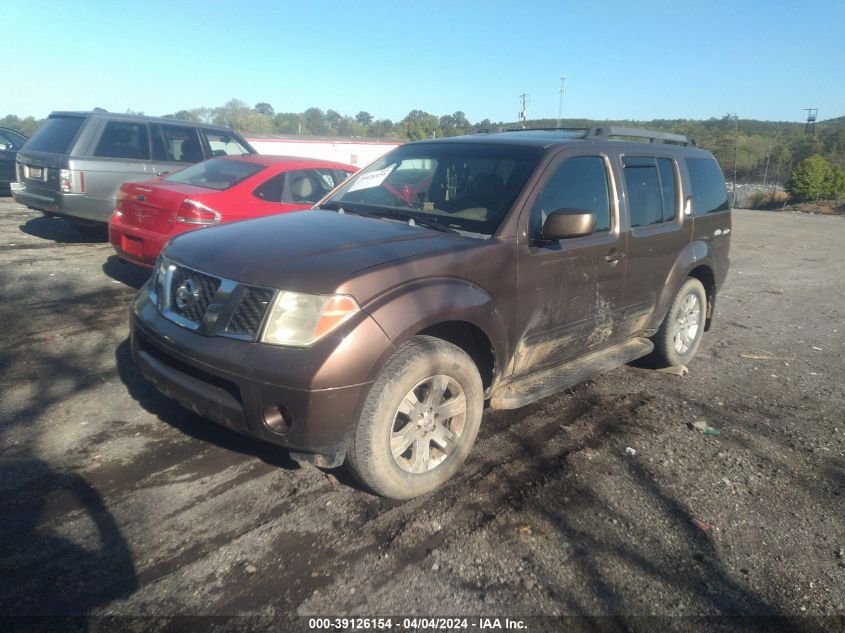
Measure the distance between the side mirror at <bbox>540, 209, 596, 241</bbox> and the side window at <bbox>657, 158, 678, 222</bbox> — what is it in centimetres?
166

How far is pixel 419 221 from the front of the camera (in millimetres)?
3756

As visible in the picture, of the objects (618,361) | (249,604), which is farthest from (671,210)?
(249,604)

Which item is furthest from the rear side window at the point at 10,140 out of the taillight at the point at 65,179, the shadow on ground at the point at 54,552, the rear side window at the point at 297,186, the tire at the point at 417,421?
the tire at the point at 417,421

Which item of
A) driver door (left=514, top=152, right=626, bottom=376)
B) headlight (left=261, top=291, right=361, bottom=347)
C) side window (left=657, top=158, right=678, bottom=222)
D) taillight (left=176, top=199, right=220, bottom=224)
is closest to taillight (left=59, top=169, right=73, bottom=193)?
taillight (left=176, top=199, right=220, bottom=224)

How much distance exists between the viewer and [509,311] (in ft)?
11.5

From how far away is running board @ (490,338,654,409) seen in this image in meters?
3.67

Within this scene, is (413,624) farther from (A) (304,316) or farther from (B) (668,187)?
(B) (668,187)

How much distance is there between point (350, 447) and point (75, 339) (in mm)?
3592

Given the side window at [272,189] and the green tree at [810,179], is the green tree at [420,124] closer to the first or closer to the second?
the green tree at [810,179]

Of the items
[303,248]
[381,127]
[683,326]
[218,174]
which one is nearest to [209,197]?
[218,174]

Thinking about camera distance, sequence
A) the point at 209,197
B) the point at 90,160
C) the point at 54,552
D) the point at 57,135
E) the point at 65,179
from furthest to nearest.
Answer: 1. the point at 57,135
2. the point at 90,160
3. the point at 65,179
4. the point at 209,197
5. the point at 54,552

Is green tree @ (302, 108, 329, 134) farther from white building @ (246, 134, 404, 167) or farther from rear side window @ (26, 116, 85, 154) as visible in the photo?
rear side window @ (26, 116, 85, 154)

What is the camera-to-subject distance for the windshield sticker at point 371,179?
4.39 metres

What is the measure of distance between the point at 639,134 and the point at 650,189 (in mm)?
551
